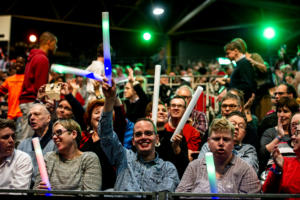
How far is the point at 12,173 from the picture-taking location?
3211 millimetres

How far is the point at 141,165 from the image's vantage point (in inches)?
121

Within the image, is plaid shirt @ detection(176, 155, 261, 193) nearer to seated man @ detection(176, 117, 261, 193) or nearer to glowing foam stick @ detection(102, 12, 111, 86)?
seated man @ detection(176, 117, 261, 193)

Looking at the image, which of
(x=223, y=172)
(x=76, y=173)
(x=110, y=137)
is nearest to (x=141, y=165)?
(x=110, y=137)

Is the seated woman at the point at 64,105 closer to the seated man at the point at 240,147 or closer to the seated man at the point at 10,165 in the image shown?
the seated man at the point at 10,165

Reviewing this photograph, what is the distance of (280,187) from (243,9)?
1299cm

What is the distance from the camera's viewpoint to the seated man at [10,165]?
318 cm

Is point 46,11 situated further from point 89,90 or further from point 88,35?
point 89,90

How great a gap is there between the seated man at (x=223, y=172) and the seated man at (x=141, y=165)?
8.0 inches

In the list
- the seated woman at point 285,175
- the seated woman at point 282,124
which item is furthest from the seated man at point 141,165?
the seated woman at point 282,124

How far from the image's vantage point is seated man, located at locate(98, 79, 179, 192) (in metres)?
2.94

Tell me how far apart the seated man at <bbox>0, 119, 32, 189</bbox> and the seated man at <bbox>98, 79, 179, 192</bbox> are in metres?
0.75

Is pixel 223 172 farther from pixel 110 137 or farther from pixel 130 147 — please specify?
pixel 130 147

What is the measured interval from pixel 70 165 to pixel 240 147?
143cm

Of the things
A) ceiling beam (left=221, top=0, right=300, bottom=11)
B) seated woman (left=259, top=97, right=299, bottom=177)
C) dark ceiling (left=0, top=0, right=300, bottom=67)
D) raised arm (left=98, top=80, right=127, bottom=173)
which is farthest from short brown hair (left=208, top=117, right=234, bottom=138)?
ceiling beam (left=221, top=0, right=300, bottom=11)
